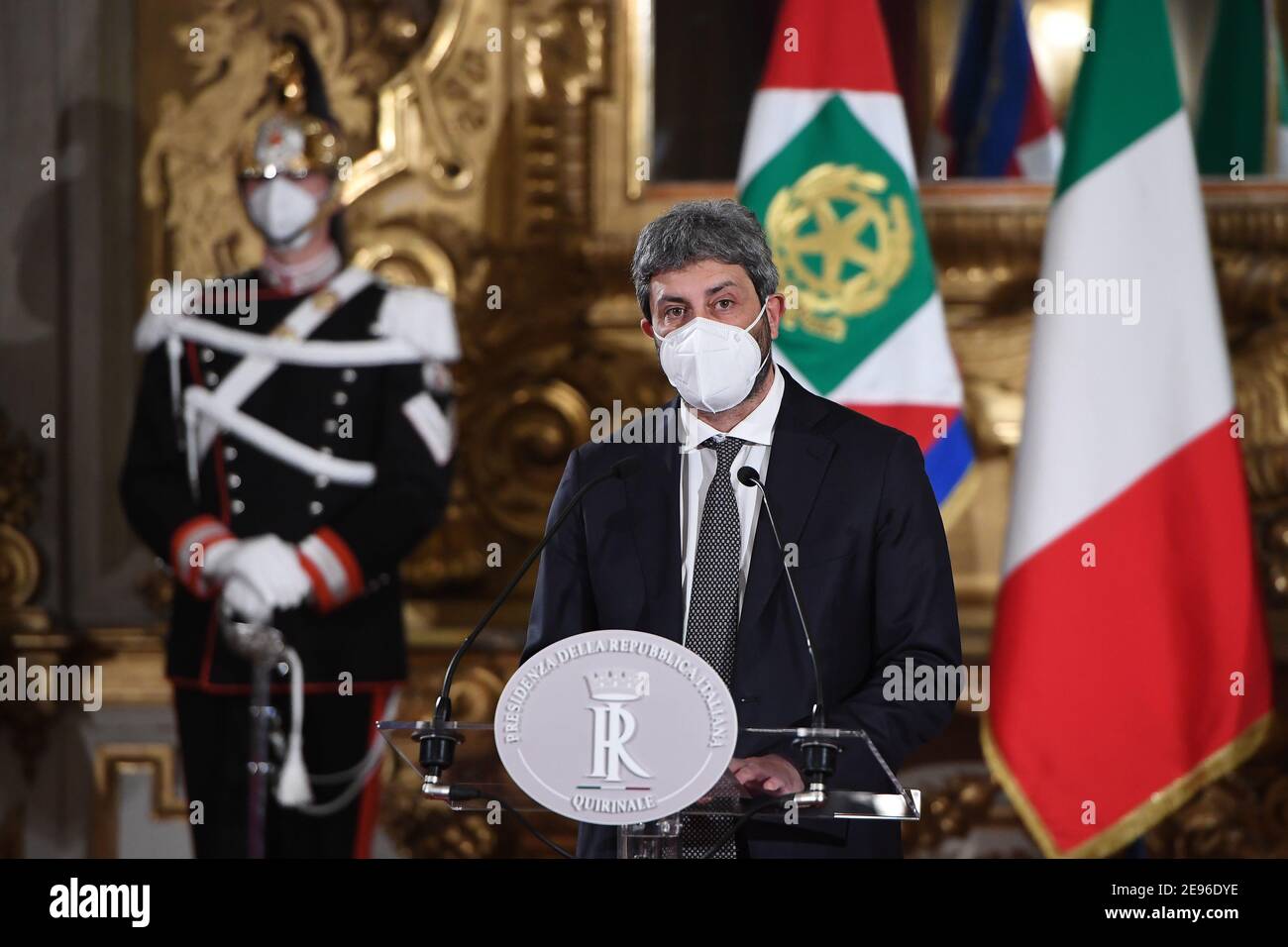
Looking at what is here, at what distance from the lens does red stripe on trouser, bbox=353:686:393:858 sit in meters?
4.75

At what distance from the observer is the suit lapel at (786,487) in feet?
7.40

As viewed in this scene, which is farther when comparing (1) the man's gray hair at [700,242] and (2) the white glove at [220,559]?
(2) the white glove at [220,559]

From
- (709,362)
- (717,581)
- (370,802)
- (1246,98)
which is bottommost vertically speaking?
(370,802)

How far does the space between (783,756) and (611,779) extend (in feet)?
0.69

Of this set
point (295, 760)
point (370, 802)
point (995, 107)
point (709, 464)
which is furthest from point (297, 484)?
point (709, 464)

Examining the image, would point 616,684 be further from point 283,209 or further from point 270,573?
point 283,209

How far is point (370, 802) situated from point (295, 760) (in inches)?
11.2

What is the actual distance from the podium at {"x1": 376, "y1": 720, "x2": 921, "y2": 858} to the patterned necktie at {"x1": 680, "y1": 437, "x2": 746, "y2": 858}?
0.75ft

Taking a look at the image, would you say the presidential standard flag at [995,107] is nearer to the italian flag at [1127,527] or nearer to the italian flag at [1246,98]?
the italian flag at [1246,98]

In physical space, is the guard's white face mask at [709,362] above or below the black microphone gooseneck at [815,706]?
above

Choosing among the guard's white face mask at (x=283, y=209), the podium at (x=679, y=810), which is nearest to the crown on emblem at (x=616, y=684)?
the podium at (x=679, y=810)

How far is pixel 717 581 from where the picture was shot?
2271mm

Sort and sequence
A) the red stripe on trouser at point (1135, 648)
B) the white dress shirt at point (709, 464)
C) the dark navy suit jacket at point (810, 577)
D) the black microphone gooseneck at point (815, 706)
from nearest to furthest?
the black microphone gooseneck at point (815, 706) → the dark navy suit jacket at point (810, 577) → the white dress shirt at point (709, 464) → the red stripe on trouser at point (1135, 648)

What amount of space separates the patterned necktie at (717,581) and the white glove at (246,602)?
2.57m
